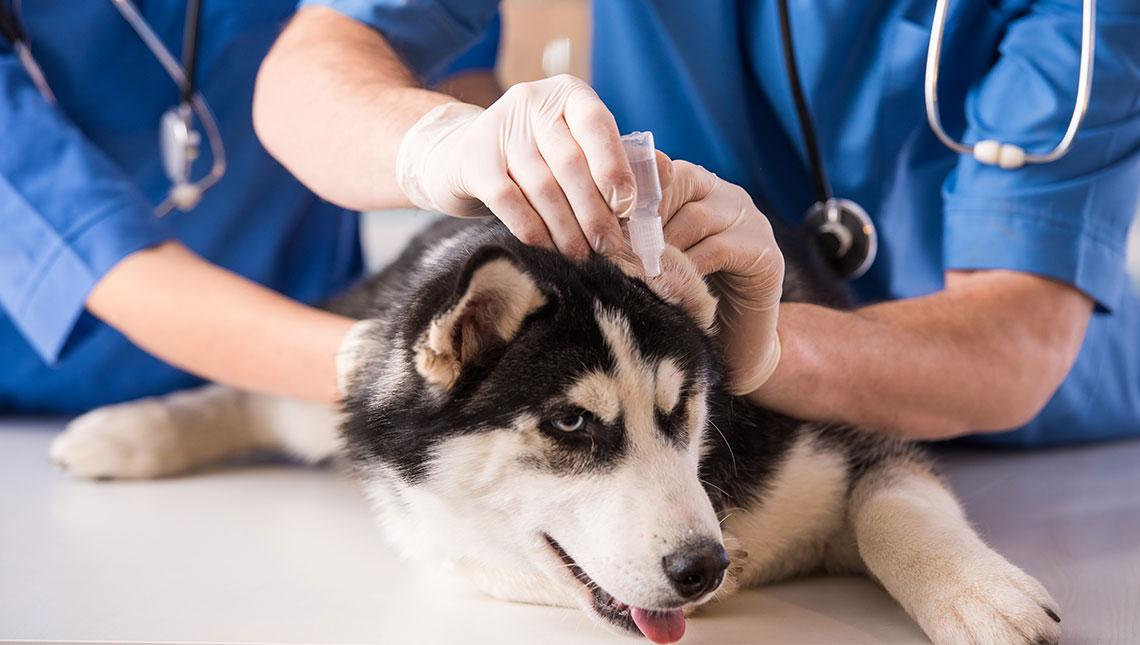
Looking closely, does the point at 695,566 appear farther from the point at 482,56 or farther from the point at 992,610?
the point at 482,56

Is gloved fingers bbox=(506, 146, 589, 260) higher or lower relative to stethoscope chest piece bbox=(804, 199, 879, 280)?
higher

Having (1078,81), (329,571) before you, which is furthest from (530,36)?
(329,571)

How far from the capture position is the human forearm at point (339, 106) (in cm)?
101

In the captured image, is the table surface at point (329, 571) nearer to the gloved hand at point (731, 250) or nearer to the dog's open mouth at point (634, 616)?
the dog's open mouth at point (634, 616)

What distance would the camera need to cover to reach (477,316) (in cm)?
80

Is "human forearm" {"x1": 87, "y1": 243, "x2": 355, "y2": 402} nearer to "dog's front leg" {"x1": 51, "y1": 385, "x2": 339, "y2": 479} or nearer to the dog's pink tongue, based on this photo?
"dog's front leg" {"x1": 51, "y1": 385, "x2": 339, "y2": 479}

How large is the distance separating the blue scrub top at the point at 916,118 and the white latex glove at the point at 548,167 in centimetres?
41

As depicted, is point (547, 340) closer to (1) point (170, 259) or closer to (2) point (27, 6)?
(1) point (170, 259)

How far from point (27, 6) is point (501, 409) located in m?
1.12

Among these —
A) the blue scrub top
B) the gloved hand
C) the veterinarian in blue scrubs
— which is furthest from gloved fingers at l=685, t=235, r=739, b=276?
the veterinarian in blue scrubs

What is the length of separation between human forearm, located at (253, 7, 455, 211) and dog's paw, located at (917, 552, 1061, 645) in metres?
0.57

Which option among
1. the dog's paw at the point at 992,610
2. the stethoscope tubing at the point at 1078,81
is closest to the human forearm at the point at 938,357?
the stethoscope tubing at the point at 1078,81

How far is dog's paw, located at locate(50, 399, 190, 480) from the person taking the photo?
4.31 feet

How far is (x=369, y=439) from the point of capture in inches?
36.4
